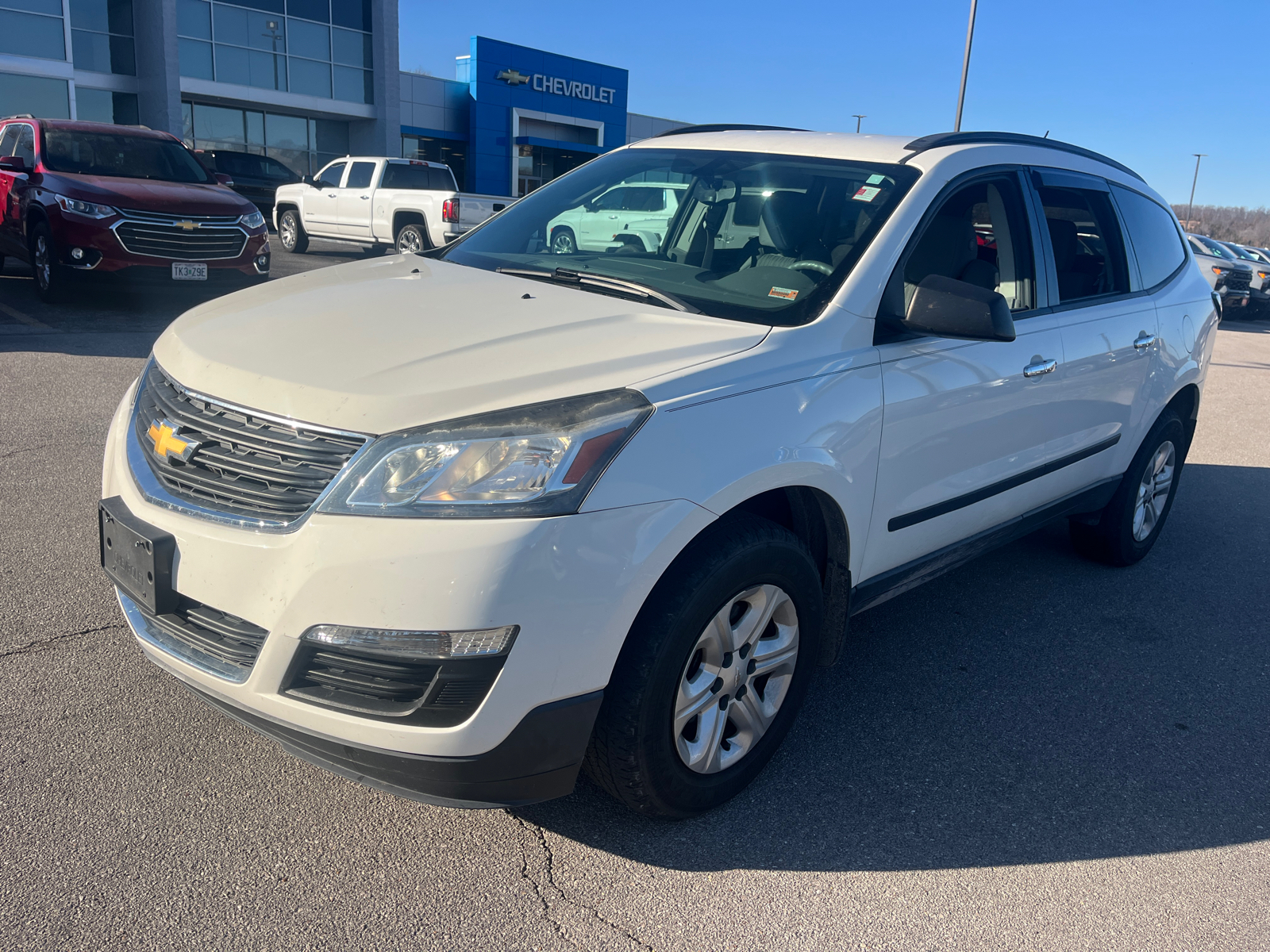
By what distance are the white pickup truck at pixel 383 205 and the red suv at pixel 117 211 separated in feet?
17.3

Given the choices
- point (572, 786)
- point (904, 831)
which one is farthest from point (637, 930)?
point (904, 831)

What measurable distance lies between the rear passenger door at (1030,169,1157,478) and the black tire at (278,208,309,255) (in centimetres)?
1691

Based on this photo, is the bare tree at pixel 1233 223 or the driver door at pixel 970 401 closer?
the driver door at pixel 970 401

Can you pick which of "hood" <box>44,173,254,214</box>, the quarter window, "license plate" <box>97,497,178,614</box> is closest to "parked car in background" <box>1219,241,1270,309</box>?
the quarter window

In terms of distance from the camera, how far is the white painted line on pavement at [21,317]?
29.1 feet

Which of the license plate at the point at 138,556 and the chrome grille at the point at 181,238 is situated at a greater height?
the chrome grille at the point at 181,238

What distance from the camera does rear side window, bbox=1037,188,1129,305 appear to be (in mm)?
3893

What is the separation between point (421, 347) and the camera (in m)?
2.50

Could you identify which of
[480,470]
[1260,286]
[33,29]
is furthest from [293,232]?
[1260,286]

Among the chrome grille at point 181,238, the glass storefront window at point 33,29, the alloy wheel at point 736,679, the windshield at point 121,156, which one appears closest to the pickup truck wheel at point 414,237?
the windshield at point 121,156

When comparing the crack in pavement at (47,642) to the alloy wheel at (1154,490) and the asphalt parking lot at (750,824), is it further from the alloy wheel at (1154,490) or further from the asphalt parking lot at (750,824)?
the alloy wheel at (1154,490)

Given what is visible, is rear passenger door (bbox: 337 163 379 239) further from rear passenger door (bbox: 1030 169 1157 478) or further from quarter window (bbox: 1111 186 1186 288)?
rear passenger door (bbox: 1030 169 1157 478)

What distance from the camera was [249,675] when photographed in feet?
7.26

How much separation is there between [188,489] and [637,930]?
1.48 m
